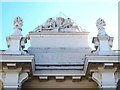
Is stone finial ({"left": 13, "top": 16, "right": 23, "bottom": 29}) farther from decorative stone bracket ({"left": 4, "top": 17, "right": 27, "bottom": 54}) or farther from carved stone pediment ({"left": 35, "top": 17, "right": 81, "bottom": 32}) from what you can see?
carved stone pediment ({"left": 35, "top": 17, "right": 81, "bottom": 32})

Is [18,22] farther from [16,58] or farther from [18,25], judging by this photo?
[16,58]

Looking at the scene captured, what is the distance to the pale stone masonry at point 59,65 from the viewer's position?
1111 cm

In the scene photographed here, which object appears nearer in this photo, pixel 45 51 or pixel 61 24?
pixel 45 51

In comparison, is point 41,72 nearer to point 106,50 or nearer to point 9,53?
point 9,53

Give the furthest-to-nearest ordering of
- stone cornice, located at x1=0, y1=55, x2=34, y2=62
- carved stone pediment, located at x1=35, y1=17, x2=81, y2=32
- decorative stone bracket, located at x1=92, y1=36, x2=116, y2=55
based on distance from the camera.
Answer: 1. carved stone pediment, located at x1=35, y1=17, x2=81, y2=32
2. decorative stone bracket, located at x1=92, y1=36, x2=116, y2=55
3. stone cornice, located at x1=0, y1=55, x2=34, y2=62

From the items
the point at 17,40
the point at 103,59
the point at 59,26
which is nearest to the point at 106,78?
the point at 103,59

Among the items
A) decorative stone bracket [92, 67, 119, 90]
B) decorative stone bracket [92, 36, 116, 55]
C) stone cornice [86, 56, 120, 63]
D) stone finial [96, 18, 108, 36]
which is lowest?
decorative stone bracket [92, 67, 119, 90]

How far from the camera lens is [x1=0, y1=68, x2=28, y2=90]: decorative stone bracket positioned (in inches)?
434

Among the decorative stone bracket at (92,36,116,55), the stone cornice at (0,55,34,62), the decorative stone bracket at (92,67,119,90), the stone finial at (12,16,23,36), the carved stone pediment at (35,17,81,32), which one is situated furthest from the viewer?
the carved stone pediment at (35,17,81,32)

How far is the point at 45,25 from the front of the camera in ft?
51.4

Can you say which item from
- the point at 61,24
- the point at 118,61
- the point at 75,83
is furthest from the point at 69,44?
the point at 118,61

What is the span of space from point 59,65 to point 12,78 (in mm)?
2428

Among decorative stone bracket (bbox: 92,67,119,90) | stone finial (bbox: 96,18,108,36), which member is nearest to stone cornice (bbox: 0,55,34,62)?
decorative stone bracket (bbox: 92,67,119,90)

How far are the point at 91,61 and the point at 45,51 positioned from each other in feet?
12.4
